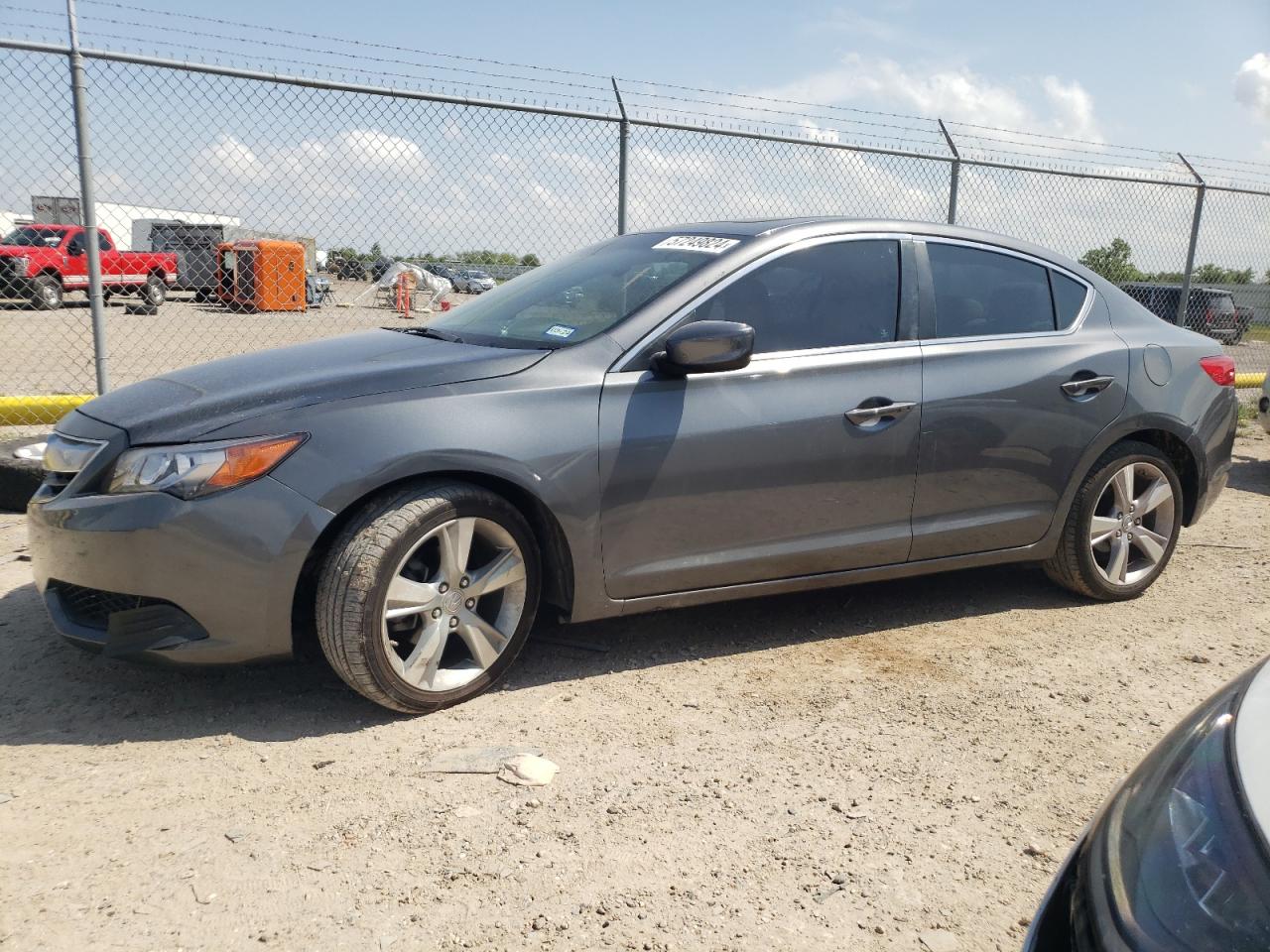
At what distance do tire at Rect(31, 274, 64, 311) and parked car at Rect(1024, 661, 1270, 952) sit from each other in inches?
629

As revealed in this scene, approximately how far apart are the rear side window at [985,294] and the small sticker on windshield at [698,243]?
2.83ft

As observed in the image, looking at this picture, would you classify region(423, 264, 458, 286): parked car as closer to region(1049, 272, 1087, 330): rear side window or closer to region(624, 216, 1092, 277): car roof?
region(624, 216, 1092, 277): car roof

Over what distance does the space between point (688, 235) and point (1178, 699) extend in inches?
95.9

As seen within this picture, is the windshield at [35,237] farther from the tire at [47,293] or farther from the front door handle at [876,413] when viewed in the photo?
the front door handle at [876,413]

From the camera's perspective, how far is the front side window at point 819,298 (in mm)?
3756

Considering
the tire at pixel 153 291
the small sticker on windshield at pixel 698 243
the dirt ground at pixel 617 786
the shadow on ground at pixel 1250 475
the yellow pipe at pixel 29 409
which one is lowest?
the tire at pixel 153 291

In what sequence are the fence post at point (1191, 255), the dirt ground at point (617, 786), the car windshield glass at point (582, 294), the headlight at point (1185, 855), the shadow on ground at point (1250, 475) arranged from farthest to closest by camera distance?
the fence post at point (1191, 255) < the shadow on ground at point (1250, 475) < the car windshield glass at point (582, 294) < the dirt ground at point (617, 786) < the headlight at point (1185, 855)

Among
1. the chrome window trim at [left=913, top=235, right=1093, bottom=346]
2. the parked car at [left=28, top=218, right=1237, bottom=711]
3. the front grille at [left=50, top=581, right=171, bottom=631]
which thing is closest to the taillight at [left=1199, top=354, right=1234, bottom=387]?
the parked car at [left=28, top=218, right=1237, bottom=711]

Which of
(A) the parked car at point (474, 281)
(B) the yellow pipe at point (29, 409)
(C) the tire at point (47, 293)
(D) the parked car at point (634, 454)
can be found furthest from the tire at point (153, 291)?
(D) the parked car at point (634, 454)

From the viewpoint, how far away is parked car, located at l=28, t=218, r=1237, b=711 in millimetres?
3074

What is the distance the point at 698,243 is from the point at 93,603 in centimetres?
241

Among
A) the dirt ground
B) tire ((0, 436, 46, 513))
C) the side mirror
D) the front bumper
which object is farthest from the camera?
tire ((0, 436, 46, 513))

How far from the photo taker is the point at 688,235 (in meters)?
4.13

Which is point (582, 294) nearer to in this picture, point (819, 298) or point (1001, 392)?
point (819, 298)
